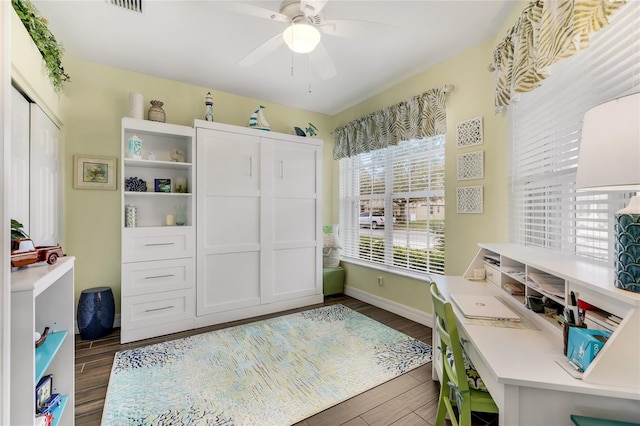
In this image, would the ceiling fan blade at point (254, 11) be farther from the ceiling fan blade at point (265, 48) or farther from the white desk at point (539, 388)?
the white desk at point (539, 388)

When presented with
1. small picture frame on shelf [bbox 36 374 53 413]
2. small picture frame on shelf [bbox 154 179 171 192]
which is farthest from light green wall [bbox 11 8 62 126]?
small picture frame on shelf [bbox 36 374 53 413]

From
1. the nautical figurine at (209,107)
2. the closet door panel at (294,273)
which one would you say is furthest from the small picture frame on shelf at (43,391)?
the nautical figurine at (209,107)

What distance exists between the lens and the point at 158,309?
9.29 ft

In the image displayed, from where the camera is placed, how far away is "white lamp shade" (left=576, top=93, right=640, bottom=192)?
2.57ft

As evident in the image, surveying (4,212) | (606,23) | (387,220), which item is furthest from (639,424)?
(387,220)

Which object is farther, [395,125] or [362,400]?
[395,125]

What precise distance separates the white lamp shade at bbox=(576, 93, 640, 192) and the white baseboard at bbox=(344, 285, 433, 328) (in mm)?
2426

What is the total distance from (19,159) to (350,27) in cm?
233

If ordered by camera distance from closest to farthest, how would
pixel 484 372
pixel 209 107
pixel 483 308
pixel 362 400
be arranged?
pixel 484 372 → pixel 483 308 → pixel 362 400 → pixel 209 107

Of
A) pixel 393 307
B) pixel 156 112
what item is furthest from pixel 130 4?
pixel 393 307

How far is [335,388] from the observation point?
6.48ft

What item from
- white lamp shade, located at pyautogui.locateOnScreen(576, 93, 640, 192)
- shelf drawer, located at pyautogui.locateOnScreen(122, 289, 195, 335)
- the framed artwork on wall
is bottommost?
shelf drawer, located at pyautogui.locateOnScreen(122, 289, 195, 335)

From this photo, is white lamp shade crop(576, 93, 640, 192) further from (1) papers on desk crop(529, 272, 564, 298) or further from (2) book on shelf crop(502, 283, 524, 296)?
(2) book on shelf crop(502, 283, 524, 296)

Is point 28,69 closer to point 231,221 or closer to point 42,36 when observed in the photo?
point 42,36
